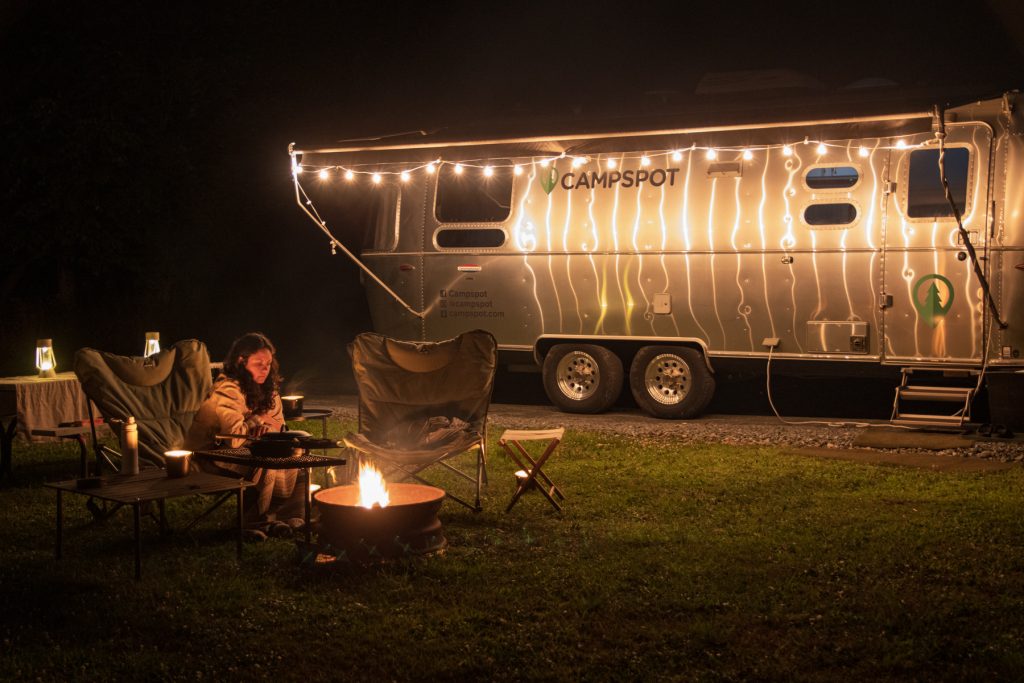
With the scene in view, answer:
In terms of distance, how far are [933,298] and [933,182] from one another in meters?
0.95

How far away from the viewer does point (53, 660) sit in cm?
393

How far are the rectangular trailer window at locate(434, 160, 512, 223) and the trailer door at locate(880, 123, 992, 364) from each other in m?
3.56

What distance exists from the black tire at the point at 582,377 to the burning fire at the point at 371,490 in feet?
16.8

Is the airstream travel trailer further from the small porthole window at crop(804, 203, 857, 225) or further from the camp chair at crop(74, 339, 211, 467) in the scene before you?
the camp chair at crop(74, 339, 211, 467)

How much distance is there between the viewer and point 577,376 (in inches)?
418

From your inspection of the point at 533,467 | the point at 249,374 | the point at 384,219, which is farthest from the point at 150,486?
the point at 384,219

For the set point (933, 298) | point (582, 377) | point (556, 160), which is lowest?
point (582, 377)

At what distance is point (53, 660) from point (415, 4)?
16.9 meters

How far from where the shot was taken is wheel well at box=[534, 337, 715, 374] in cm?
1001

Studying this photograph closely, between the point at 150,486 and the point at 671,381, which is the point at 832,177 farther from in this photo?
the point at 150,486

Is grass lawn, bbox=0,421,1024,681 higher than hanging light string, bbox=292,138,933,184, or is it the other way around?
hanging light string, bbox=292,138,933,184

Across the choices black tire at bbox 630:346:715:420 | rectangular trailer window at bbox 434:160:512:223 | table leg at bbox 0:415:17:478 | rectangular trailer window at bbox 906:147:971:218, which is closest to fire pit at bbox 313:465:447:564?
table leg at bbox 0:415:17:478

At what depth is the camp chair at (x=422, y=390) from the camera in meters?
6.78

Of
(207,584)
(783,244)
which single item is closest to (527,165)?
(783,244)
